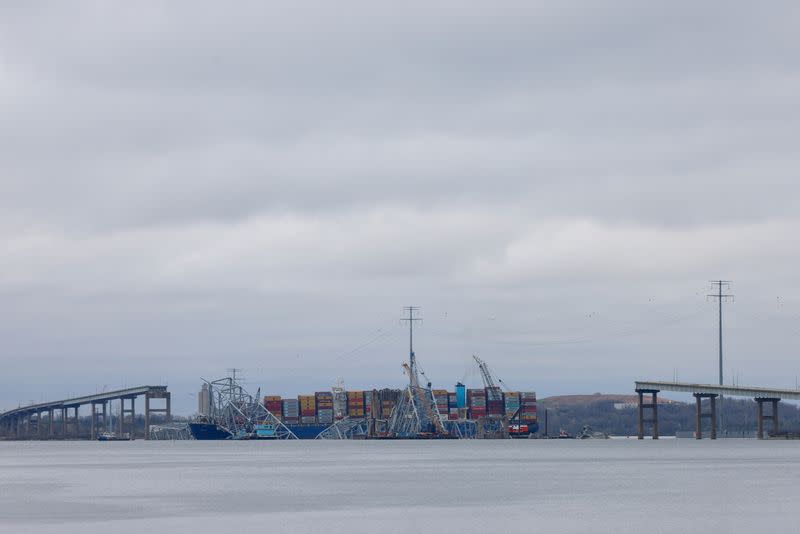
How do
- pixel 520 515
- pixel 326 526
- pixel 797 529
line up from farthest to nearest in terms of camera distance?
pixel 520 515
pixel 326 526
pixel 797 529

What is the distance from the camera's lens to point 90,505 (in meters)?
69.4

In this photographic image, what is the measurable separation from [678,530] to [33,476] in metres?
73.1

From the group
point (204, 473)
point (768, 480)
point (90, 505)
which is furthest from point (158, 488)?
point (768, 480)

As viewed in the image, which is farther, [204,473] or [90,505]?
[204,473]

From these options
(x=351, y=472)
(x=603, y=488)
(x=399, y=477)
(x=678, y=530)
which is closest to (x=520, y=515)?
(x=678, y=530)

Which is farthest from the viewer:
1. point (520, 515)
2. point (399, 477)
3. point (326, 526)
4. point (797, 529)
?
point (399, 477)

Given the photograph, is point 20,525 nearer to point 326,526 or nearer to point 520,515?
point 326,526

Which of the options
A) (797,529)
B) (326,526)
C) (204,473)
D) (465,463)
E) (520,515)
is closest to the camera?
(797,529)

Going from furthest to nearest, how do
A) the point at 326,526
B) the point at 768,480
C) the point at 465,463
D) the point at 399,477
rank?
the point at 465,463 → the point at 399,477 → the point at 768,480 → the point at 326,526

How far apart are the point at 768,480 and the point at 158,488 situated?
42100 millimetres

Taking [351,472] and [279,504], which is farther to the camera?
[351,472]

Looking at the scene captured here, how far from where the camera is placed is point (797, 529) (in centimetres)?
5191

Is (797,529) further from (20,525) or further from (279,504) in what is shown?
(20,525)

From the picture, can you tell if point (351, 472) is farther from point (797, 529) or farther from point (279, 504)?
point (797, 529)
